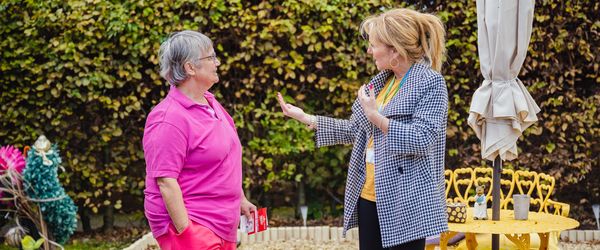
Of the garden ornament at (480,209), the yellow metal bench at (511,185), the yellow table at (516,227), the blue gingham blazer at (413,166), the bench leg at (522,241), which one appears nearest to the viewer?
the blue gingham blazer at (413,166)

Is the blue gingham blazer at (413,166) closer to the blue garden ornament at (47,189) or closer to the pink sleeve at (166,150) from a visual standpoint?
the pink sleeve at (166,150)

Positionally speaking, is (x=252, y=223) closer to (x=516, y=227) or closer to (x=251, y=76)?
(x=516, y=227)

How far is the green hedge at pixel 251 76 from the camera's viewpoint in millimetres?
6016

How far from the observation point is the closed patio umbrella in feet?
14.1

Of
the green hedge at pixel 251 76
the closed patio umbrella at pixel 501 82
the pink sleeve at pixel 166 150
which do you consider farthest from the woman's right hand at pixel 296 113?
the green hedge at pixel 251 76

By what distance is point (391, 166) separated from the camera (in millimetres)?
2902

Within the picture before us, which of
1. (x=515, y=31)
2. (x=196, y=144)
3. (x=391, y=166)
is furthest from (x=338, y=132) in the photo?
(x=515, y=31)

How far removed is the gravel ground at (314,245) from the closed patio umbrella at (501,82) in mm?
1901

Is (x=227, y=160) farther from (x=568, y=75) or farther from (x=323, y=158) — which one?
(x=568, y=75)

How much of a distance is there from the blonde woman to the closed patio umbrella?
1410 millimetres

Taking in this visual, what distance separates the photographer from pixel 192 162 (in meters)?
2.85

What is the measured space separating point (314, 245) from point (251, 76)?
1.39 metres

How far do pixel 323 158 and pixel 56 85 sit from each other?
2190 millimetres

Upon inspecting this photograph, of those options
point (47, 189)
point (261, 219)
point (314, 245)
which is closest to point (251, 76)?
point (314, 245)
